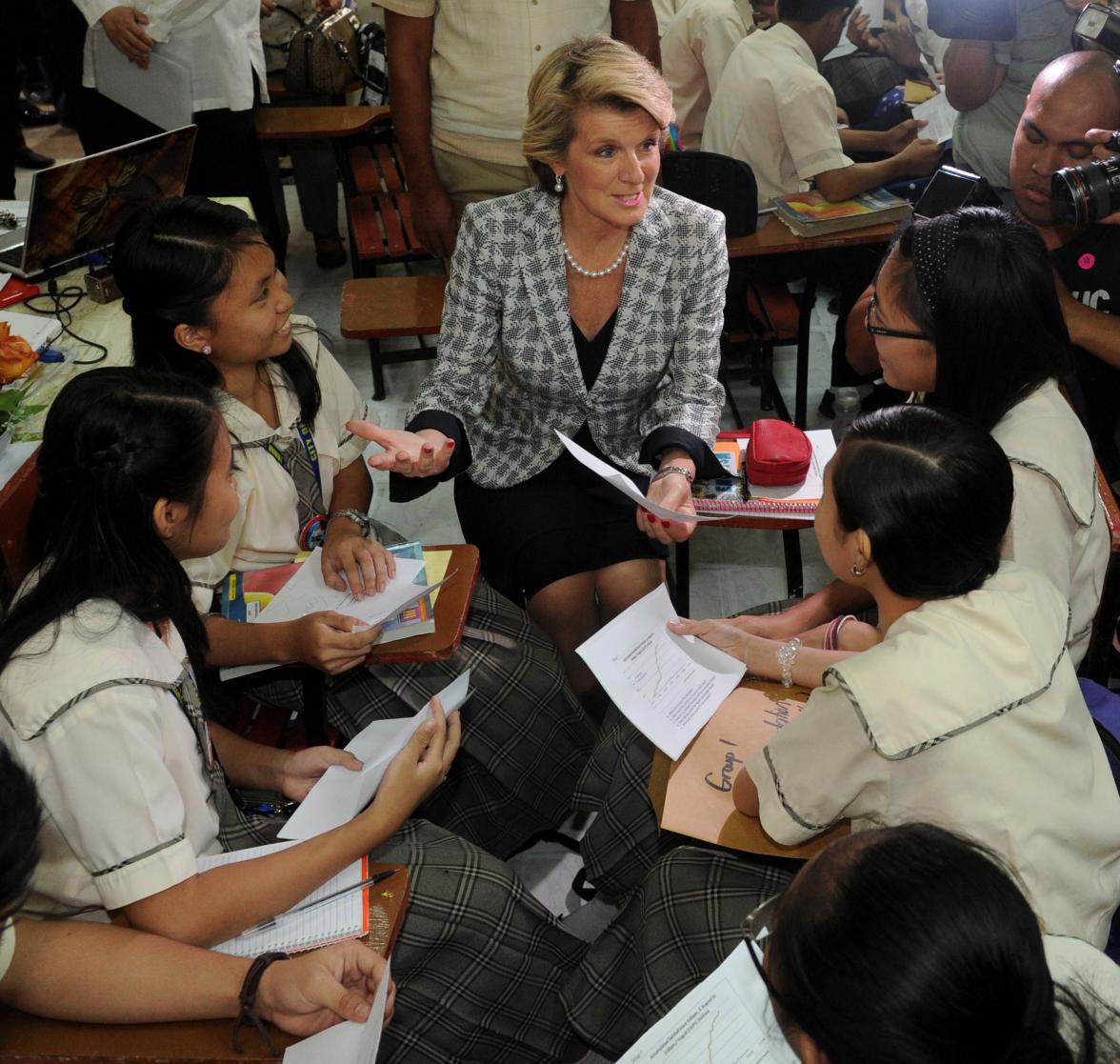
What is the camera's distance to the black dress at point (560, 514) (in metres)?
2.48

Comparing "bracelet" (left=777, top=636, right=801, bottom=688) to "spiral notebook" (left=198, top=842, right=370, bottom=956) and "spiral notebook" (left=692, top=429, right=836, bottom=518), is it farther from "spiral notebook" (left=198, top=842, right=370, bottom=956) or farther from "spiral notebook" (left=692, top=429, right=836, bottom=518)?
"spiral notebook" (left=198, top=842, right=370, bottom=956)

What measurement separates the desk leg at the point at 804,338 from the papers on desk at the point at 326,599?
6.09 feet

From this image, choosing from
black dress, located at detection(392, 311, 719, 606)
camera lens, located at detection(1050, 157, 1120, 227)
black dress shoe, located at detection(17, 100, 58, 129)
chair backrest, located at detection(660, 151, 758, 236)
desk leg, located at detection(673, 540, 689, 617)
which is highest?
camera lens, located at detection(1050, 157, 1120, 227)

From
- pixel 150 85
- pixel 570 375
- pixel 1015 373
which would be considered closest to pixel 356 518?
pixel 570 375

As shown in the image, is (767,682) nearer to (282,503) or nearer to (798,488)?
(798,488)

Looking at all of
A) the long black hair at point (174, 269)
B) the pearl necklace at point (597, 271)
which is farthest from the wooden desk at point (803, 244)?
the long black hair at point (174, 269)

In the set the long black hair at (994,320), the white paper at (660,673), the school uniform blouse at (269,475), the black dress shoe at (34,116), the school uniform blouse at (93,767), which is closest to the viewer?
the school uniform blouse at (93,767)

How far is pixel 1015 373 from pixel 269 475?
1415 mm

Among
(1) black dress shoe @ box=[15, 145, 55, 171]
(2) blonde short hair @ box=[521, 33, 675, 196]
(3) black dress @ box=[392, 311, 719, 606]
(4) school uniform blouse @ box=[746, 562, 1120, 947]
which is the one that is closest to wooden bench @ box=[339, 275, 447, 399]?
(3) black dress @ box=[392, 311, 719, 606]

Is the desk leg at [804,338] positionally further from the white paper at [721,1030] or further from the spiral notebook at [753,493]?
the white paper at [721,1030]

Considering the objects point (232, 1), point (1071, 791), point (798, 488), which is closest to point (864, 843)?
point (1071, 791)

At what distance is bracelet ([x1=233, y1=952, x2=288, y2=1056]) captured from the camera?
52.2 inches

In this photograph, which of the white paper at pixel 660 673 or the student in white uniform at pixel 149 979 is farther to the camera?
the white paper at pixel 660 673

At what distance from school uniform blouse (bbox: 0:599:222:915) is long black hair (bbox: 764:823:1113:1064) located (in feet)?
2.64
